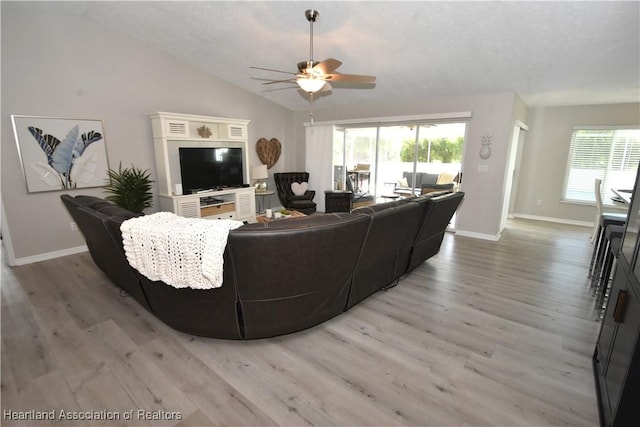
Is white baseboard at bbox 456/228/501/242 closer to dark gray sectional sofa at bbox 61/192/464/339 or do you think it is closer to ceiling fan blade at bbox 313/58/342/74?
dark gray sectional sofa at bbox 61/192/464/339

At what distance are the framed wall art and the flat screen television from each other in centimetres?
115

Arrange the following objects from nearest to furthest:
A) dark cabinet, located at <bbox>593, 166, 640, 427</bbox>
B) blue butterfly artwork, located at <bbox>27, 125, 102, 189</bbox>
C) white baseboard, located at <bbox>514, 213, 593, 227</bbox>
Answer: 1. dark cabinet, located at <bbox>593, 166, 640, 427</bbox>
2. blue butterfly artwork, located at <bbox>27, 125, 102, 189</bbox>
3. white baseboard, located at <bbox>514, 213, 593, 227</bbox>

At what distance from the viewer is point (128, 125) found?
4.69 meters

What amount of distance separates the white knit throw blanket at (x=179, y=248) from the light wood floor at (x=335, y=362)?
25.3 inches

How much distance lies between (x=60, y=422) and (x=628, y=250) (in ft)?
11.2

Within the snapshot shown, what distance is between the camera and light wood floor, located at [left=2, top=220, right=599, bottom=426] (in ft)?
5.63

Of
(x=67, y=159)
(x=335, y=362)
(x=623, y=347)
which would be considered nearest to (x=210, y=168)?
(x=67, y=159)

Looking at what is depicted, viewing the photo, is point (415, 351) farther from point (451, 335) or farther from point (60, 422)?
point (60, 422)

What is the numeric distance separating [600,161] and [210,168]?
7603 millimetres

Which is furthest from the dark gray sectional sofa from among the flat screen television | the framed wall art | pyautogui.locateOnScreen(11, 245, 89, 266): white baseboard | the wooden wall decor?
the wooden wall decor

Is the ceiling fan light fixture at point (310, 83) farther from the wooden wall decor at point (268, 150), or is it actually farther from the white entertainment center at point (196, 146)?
the wooden wall decor at point (268, 150)

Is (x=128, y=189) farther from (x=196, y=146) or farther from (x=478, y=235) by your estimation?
(x=478, y=235)

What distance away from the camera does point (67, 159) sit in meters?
4.16

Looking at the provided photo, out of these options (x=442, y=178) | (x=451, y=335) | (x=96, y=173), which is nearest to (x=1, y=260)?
(x=96, y=173)
